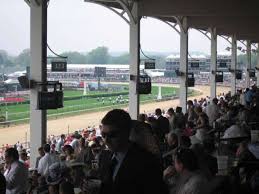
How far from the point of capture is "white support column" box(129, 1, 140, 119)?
14469mm

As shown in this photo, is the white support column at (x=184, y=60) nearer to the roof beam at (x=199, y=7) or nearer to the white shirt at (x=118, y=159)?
the roof beam at (x=199, y=7)

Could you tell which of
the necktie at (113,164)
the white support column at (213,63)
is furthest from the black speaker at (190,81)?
the necktie at (113,164)

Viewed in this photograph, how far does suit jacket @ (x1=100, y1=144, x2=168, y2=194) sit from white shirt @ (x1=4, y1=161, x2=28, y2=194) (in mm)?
3648

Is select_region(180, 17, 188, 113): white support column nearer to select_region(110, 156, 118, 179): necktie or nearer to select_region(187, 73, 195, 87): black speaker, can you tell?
select_region(187, 73, 195, 87): black speaker

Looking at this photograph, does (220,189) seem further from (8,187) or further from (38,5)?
(38,5)

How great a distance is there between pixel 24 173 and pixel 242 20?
57.0ft

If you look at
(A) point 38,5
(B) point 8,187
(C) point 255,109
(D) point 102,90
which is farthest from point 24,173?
(D) point 102,90

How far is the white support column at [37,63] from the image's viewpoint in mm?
10031

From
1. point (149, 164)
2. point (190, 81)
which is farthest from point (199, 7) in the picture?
point (149, 164)

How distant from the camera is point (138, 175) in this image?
2.32m

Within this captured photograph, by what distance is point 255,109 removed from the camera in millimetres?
10883

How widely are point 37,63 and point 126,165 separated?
26.4ft

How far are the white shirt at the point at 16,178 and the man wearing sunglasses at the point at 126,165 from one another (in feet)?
11.7

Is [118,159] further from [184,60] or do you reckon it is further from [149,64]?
[184,60]
